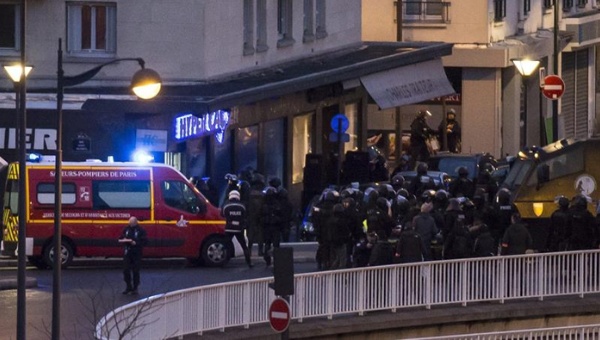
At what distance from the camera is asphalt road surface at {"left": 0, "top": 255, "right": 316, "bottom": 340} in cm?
2403

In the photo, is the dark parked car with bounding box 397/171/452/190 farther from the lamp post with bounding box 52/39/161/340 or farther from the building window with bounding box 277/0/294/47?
the building window with bounding box 277/0/294/47

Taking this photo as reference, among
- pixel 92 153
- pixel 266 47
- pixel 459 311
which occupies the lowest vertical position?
pixel 459 311

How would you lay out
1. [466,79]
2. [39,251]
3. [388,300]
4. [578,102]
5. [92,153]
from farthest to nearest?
[578,102], [466,79], [92,153], [39,251], [388,300]

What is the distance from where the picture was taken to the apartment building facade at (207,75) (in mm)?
41594

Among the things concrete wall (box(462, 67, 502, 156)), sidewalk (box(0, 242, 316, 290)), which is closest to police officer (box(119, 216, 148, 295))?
sidewalk (box(0, 242, 316, 290))

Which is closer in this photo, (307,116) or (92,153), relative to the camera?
(92,153)

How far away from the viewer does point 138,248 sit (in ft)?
90.9

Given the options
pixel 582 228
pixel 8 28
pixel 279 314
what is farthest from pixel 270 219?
pixel 8 28

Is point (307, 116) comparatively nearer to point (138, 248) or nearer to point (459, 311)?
point (138, 248)

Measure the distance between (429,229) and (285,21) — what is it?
24553mm

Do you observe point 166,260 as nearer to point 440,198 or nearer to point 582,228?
point 440,198

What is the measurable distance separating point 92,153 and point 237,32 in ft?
25.8

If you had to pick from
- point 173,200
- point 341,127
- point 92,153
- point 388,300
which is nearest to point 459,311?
point 388,300

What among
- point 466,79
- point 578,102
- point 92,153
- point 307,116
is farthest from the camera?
point 578,102
